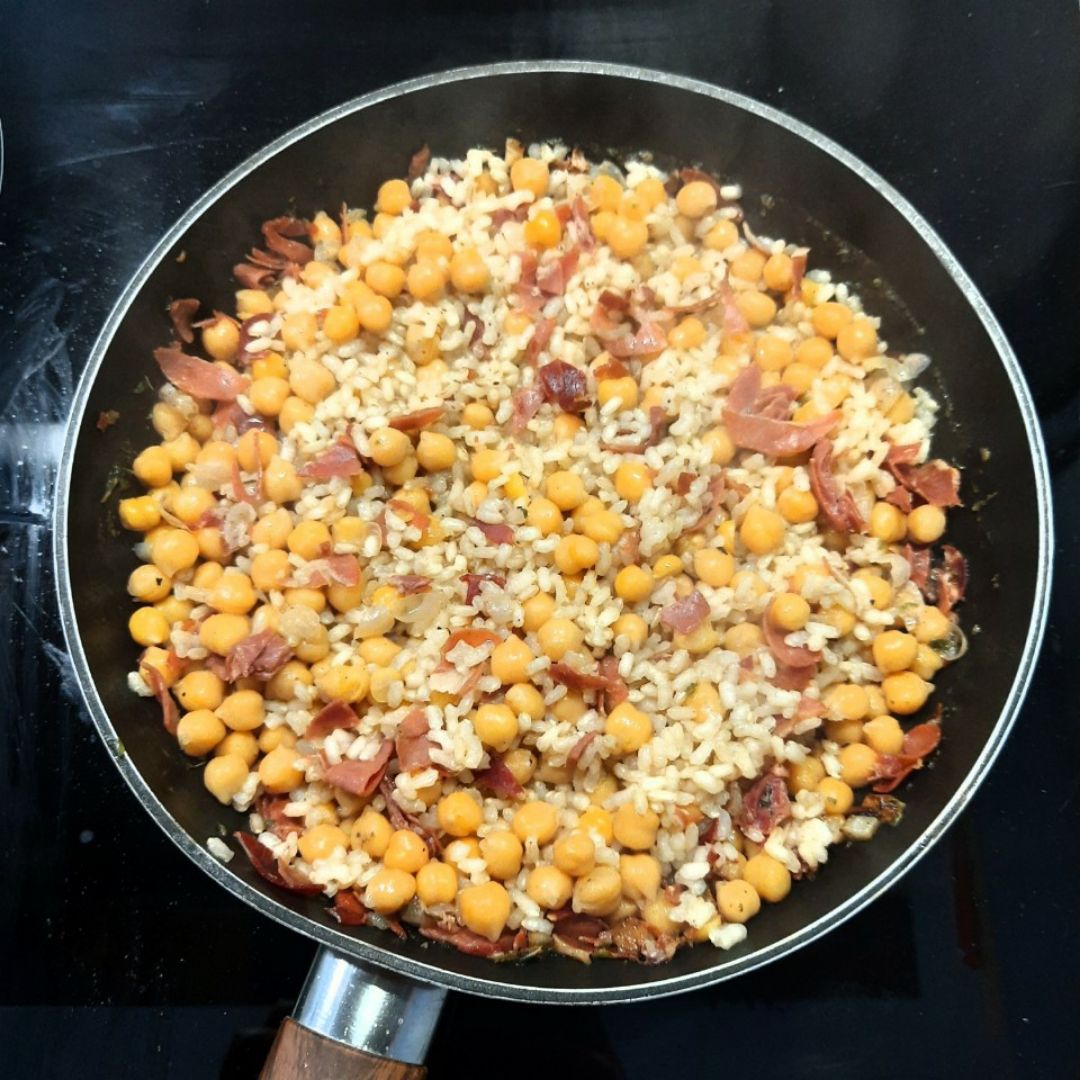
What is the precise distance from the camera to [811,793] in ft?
3.76

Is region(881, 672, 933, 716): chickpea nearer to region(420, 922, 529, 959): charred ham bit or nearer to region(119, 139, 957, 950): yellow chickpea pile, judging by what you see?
region(119, 139, 957, 950): yellow chickpea pile

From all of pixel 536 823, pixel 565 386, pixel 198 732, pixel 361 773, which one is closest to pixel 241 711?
pixel 198 732

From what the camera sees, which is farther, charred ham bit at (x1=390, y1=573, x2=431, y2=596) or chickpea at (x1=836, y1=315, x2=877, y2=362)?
chickpea at (x1=836, y1=315, x2=877, y2=362)

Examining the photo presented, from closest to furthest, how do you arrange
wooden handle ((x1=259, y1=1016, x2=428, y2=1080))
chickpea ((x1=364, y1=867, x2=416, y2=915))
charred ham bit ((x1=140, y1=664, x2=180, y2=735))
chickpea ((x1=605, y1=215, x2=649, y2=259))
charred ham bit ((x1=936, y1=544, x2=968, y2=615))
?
wooden handle ((x1=259, y1=1016, x2=428, y2=1080)) < chickpea ((x1=364, y1=867, x2=416, y2=915)) < charred ham bit ((x1=140, y1=664, x2=180, y2=735)) < charred ham bit ((x1=936, y1=544, x2=968, y2=615)) < chickpea ((x1=605, y1=215, x2=649, y2=259))

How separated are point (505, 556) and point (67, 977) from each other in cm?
81

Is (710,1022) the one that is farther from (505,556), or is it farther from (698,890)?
(505,556)

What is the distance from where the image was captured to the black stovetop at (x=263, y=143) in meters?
1.20

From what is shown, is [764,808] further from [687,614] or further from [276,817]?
[276,817]

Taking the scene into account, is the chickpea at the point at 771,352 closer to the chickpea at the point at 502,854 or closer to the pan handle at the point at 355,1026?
the chickpea at the point at 502,854

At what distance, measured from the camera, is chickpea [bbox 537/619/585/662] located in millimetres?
1143

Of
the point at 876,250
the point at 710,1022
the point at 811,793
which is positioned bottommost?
the point at 710,1022

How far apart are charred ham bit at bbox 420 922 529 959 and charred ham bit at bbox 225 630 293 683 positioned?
1.22 ft

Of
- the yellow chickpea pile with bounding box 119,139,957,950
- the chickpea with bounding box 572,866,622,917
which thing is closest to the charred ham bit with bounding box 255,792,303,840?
the yellow chickpea pile with bounding box 119,139,957,950

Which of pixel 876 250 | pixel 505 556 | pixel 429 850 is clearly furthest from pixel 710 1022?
pixel 876 250
